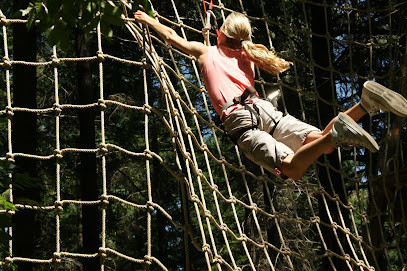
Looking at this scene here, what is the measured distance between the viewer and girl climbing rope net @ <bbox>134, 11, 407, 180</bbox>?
2875mm

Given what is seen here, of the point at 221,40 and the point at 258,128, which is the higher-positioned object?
the point at 221,40

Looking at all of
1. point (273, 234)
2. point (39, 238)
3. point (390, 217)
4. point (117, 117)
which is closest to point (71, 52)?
point (117, 117)

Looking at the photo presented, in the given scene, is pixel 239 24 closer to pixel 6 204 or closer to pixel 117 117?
pixel 6 204

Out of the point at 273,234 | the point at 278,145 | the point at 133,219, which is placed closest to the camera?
the point at 278,145

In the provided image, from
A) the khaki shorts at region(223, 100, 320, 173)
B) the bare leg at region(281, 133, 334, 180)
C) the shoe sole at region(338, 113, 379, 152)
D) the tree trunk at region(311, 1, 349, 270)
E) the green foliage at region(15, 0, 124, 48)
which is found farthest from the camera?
the tree trunk at region(311, 1, 349, 270)

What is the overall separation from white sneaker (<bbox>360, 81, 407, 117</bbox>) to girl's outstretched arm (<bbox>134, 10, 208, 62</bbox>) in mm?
973

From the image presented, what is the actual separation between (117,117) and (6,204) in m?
7.99

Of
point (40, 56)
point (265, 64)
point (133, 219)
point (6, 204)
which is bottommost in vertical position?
point (6, 204)

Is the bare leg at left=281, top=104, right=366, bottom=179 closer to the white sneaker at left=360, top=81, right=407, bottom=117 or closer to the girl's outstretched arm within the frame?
the white sneaker at left=360, top=81, right=407, bottom=117

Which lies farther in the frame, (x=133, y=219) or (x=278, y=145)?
(x=133, y=219)

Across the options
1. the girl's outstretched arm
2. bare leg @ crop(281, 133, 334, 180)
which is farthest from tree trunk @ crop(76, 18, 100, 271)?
bare leg @ crop(281, 133, 334, 180)

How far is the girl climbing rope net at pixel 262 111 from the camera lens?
9.43 feet

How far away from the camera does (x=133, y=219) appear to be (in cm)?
1071

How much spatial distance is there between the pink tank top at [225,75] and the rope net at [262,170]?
28 centimetres
